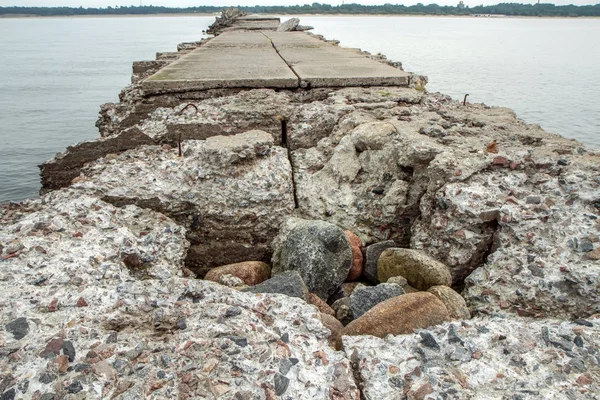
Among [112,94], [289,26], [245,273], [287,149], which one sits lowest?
[112,94]

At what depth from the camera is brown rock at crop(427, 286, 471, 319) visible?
2.44m

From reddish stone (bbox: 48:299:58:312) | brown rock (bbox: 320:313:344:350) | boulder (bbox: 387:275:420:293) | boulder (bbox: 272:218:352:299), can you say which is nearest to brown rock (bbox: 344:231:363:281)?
boulder (bbox: 272:218:352:299)

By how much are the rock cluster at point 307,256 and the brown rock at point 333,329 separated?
0.01 metres

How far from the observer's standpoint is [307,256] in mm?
2975

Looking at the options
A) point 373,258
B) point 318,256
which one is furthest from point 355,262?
point 318,256

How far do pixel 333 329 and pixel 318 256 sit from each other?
743 mm

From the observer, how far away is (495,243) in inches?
110

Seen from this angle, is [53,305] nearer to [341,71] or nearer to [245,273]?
[245,273]

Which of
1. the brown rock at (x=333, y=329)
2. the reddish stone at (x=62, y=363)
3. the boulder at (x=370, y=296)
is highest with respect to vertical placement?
the reddish stone at (x=62, y=363)

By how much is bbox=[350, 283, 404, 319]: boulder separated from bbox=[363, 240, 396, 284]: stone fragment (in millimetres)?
478

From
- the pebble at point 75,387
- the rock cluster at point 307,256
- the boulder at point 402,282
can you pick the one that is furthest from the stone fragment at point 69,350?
the boulder at point 402,282

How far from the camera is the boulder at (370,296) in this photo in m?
2.57

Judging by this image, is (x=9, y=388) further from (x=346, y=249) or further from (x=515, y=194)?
(x=515, y=194)

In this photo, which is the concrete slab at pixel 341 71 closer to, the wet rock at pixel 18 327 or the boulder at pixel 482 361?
the boulder at pixel 482 361
